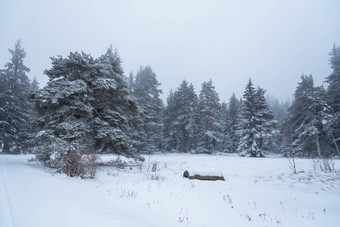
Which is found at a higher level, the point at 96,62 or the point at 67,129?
the point at 96,62

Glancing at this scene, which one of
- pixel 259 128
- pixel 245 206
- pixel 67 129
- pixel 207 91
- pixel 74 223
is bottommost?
pixel 245 206

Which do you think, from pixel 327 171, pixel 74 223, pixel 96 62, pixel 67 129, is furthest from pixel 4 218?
pixel 327 171

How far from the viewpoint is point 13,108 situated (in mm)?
23094

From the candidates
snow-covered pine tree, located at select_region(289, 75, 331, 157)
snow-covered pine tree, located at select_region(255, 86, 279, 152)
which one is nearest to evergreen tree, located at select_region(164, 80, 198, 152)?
snow-covered pine tree, located at select_region(255, 86, 279, 152)

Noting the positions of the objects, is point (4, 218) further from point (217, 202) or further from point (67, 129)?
point (67, 129)

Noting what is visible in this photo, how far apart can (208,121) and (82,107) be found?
2390 cm

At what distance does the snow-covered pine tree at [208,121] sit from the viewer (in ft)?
105

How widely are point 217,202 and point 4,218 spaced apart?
6.29 metres

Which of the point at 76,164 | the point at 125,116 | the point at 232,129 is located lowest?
the point at 76,164

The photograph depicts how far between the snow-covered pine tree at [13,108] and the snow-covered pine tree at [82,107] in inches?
470

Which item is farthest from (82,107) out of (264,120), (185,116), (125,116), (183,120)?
(264,120)

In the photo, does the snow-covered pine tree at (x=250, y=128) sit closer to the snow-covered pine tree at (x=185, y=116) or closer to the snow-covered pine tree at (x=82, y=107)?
the snow-covered pine tree at (x=185, y=116)

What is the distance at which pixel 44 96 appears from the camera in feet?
38.1

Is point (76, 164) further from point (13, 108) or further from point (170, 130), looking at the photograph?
point (170, 130)
